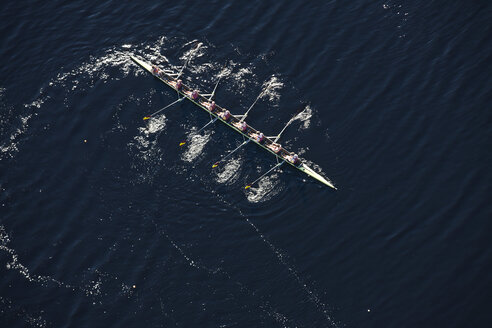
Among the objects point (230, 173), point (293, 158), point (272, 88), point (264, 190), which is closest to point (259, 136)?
point (293, 158)

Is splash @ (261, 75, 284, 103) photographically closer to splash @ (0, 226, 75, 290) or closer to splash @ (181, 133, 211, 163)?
splash @ (181, 133, 211, 163)

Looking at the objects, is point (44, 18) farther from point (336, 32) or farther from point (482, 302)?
point (482, 302)

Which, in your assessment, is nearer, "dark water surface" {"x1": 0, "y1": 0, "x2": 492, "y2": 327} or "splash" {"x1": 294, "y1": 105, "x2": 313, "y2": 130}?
"dark water surface" {"x1": 0, "y1": 0, "x2": 492, "y2": 327}

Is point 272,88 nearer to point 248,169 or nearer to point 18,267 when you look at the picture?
point 248,169

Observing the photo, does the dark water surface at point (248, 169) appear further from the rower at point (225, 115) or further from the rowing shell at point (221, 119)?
the rower at point (225, 115)

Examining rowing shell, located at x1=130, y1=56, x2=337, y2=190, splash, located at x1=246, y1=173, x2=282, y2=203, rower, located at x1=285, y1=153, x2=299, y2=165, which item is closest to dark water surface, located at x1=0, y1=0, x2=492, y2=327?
splash, located at x1=246, y1=173, x2=282, y2=203

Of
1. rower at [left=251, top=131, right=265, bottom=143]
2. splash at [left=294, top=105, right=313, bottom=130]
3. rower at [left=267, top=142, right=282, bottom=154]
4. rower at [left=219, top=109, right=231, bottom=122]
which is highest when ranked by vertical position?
rower at [left=219, top=109, right=231, bottom=122]
